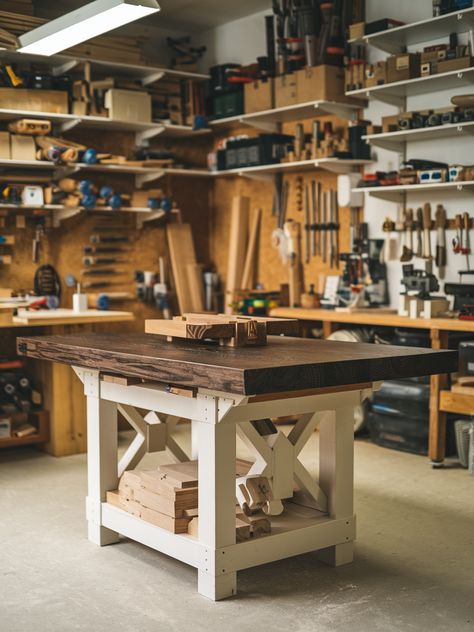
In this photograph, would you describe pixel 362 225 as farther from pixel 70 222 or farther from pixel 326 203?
pixel 70 222

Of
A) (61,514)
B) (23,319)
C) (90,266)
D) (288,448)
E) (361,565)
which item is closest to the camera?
(288,448)

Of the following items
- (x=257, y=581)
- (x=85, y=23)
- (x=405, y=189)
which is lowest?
(x=257, y=581)

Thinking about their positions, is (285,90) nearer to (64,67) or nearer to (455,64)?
(455,64)

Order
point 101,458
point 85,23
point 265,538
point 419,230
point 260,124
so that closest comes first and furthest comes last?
point 265,538, point 101,458, point 85,23, point 419,230, point 260,124

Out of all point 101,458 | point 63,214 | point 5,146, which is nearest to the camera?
point 101,458

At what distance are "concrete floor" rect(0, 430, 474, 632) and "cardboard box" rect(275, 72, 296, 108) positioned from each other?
3.21 meters

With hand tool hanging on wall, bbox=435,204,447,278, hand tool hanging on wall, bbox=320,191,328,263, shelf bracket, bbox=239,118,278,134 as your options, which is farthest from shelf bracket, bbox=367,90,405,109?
shelf bracket, bbox=239,118,278,134

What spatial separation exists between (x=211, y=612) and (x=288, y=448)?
2.26ft

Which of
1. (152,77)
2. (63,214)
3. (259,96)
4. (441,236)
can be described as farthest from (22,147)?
(441,236)

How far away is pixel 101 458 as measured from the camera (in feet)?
12.8

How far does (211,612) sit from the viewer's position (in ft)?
10.3

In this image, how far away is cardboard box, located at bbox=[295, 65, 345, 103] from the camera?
6297 mm

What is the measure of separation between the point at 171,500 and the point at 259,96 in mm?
4183

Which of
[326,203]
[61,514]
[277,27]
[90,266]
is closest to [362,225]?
[326,203]
